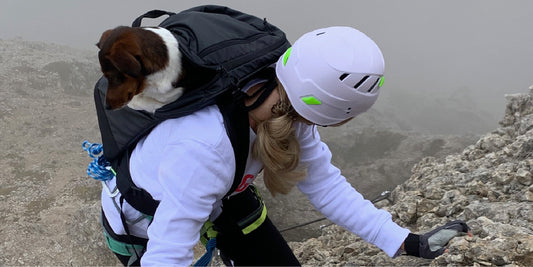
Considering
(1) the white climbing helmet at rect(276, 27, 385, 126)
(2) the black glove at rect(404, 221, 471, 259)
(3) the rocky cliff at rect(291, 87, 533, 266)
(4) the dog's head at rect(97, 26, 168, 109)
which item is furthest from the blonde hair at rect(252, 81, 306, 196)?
(3) the rocky cliff at rect(291, 87, 533, 266)

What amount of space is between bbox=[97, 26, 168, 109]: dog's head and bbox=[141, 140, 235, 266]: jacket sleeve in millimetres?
448

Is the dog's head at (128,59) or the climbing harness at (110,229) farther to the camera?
the climbing harness at (110,229)

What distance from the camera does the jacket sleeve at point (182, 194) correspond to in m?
2.40

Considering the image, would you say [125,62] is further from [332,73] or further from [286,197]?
[286,197]

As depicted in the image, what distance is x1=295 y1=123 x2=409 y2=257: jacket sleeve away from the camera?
11.1 feet

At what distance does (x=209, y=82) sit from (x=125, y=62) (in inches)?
23.0

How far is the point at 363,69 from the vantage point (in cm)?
257

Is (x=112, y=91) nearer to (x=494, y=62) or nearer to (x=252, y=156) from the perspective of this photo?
(x=252, y=156)

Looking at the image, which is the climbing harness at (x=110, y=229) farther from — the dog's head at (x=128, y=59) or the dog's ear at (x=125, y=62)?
the dog's ear at (x=125, y=62)

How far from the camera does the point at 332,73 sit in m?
2.60

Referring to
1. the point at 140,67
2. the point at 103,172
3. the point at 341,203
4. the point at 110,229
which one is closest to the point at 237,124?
the point at 140,67

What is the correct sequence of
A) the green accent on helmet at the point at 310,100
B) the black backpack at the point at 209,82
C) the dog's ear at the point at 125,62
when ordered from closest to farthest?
the dog's ear at the point at 125,62 < the black backpack at the point at 209,82 < the green accent on helmet at the point at 310,100

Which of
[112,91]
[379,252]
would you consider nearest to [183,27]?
[112,91]

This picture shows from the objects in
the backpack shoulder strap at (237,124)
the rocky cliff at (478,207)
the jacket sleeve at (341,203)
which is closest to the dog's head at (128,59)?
the backpack shoulder strap at (237,124)
